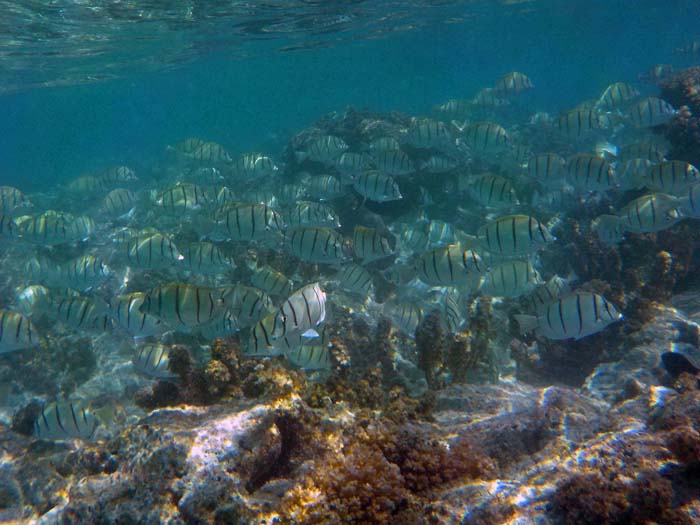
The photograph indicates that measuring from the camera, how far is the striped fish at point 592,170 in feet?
24.9

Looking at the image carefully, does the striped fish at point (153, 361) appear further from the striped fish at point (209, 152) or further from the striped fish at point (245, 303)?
the striped fish at point (209, 152)

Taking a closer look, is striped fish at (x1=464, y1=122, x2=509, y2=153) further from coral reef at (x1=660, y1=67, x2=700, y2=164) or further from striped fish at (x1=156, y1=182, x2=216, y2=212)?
striped fish at (x1=156, y1=182, x2=216, y2=212)

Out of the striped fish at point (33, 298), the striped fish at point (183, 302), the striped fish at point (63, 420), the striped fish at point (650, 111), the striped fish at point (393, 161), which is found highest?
the striped fish at point (650, 111)

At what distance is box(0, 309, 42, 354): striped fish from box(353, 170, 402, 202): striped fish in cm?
547

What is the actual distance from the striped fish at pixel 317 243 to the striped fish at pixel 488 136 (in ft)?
15.2

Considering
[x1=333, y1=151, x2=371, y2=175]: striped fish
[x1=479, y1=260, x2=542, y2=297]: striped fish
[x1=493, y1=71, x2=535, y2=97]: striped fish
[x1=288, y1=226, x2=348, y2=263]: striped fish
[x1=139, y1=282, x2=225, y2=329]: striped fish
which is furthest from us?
[x1=493, y1=71, x2=535, y2=97]: striped fish

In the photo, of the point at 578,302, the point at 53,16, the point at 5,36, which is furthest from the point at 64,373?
the point at 5,36

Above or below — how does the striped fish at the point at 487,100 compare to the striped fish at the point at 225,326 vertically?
above

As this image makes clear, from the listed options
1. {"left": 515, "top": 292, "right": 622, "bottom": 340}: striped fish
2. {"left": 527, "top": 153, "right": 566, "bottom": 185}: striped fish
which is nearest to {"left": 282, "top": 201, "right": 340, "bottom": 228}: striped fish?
{"left": 527, "top": 153, "right": 566, "bottom": 185}: striped fish

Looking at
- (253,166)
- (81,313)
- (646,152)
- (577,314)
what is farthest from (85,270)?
(646,152)

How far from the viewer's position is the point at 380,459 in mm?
3191

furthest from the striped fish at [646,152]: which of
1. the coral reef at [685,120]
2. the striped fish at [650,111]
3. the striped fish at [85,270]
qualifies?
the striped fish at [85,270]

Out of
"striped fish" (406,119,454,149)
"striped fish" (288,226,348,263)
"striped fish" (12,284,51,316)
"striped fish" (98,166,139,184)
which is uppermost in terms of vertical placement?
"striped fish" (406,119,454,149)

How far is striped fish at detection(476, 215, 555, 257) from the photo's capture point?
562 cm
